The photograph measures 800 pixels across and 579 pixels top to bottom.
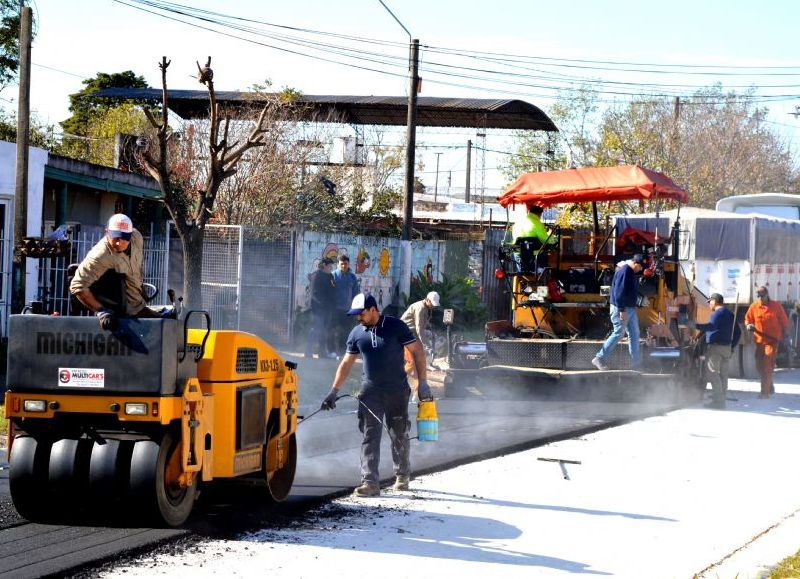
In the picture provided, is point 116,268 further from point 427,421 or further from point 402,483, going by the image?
point 402,483

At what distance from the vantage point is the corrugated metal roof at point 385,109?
1569 inches

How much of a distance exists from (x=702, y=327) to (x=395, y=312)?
10.6m

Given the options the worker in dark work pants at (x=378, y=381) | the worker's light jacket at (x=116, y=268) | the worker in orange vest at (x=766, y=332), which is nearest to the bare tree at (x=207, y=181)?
the worker in dark work pants at (x=378, y=381)

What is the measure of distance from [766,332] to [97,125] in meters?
30.9

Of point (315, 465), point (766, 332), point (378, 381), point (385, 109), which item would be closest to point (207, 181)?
point (315, 465)

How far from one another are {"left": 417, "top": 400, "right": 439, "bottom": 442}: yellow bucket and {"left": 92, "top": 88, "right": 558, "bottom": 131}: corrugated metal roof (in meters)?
28.6

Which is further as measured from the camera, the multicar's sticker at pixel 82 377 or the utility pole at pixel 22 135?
the utility pole at pixel 22 135

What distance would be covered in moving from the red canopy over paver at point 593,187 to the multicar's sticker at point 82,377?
447 inches

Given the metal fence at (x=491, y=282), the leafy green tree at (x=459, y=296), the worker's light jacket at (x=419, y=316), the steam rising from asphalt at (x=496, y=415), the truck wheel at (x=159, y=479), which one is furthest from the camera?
the metal fence at (x=491, y=282)

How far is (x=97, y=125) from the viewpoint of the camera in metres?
45.4

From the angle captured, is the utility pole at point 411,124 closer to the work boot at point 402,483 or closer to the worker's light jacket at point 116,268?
the work boot at point 402,483

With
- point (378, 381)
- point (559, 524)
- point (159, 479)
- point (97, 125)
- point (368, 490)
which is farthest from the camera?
point (97, 125)

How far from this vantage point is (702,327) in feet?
62.7

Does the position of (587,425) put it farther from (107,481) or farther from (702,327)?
(107,481)
